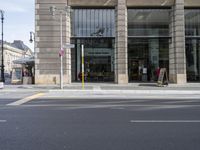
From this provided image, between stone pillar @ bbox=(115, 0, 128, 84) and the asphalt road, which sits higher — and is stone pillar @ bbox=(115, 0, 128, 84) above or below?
above

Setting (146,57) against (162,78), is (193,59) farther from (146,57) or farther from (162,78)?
(162,78)

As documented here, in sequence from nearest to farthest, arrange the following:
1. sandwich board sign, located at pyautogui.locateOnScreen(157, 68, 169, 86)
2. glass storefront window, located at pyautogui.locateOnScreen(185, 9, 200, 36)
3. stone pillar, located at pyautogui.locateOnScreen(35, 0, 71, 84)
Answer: sandwich board sign, located at pyautogui.locateOnScreen(157, 68, 169, 86)
stone pillar, located at pyautogui.locateOnScreen(35, 0, 71, 84)
glass storefront window, located at pyautogui.locateOnScreen(185, 9, 200, 36)

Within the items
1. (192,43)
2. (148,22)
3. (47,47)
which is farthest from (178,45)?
(47,47)

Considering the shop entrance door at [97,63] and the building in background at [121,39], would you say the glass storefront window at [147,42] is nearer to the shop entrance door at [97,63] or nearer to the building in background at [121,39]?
the building in background at [121,39]

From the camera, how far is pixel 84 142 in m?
6.96

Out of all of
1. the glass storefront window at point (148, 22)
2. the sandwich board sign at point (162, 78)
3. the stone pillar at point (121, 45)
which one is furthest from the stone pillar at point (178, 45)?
the stone pillar at point (121, 45)

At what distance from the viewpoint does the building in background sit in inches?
1136

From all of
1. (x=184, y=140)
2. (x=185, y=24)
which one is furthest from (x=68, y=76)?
(x=184, y=140)

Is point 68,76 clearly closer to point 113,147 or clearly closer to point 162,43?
point 162,43

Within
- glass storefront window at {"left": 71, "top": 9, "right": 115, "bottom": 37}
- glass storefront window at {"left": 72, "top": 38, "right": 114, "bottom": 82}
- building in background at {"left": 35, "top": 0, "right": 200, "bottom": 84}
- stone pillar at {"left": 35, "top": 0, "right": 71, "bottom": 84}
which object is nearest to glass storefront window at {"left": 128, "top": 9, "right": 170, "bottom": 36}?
building in background at {"left": 35, "top": 0, "right": 200, "bottom": 84}

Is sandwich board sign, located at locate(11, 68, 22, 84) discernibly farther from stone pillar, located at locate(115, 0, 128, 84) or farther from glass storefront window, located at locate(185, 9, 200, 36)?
glass storefront window, located at locate(185, 9, 200, 36)

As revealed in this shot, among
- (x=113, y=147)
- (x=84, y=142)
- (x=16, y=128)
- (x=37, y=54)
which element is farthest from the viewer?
(x=37, y=54)

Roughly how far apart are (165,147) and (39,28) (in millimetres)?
23859

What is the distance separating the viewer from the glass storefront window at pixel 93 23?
3088 cm
